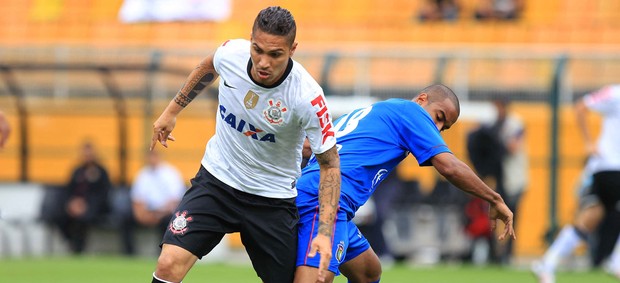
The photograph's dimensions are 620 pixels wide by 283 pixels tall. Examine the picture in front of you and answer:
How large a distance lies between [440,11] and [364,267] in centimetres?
1319

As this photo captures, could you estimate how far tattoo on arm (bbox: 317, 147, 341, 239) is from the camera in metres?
6.18

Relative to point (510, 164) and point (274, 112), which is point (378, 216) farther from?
point (274, 112)

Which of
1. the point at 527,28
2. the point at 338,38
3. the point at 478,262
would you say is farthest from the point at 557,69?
the point at 338,38

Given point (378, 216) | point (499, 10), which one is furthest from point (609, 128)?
point (499, 10)

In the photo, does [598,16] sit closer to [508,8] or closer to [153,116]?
[508,8]

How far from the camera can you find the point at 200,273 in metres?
13.0

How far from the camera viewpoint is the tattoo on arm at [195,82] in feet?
22.5

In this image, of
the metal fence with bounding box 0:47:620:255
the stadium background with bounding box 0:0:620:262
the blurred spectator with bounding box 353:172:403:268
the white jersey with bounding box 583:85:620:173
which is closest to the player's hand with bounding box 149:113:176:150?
the white jersey with bounding box 583:85:620:173

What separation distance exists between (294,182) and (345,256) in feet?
1.90

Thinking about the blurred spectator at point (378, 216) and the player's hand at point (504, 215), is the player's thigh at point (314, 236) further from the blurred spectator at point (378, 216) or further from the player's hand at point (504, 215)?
the blurred spectator at point (378, 216)

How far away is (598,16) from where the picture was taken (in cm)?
1950

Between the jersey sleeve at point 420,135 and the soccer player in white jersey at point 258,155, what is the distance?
0.60 metres

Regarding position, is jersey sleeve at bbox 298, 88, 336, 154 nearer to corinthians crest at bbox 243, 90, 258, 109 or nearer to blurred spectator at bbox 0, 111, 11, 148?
corinthians crest at bbox 243, 90, 258, 109

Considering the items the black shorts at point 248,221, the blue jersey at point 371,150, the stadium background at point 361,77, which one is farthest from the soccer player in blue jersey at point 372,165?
the stadium background at point 361,77
